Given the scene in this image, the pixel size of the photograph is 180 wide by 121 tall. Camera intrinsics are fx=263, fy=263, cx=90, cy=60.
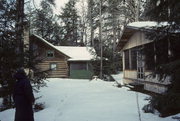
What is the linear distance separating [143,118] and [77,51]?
33.7 metres

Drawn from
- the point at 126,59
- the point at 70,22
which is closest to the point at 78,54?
the point at 126,59

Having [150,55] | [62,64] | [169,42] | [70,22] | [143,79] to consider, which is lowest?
[143,79]

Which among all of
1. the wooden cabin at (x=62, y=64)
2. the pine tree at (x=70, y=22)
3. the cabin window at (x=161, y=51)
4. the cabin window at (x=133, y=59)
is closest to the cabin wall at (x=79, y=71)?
the wooden cabin at (x=62, y=64)

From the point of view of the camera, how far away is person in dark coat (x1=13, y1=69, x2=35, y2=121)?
7.35 metres

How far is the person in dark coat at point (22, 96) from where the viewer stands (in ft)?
24.1

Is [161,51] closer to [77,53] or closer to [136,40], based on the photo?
[136,40]

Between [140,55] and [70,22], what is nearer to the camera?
[140,55]

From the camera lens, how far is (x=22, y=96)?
7.41 meters

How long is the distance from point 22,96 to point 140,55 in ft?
14.4

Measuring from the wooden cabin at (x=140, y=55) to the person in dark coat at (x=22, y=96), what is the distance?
134 inches

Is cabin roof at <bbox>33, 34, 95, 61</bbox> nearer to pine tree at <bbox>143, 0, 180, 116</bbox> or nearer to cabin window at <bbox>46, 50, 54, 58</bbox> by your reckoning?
cabin window at <bbox>46, 50, 54, 58</bbox>

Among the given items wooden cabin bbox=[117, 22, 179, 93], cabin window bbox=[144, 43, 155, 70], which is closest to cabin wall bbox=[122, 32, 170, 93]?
wooden cabin bbox=[117, 22, 179, 93]

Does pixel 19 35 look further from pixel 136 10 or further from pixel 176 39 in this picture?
pixel 136 10

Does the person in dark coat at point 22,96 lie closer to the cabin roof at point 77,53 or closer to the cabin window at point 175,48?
the cabin window at point 175,48
